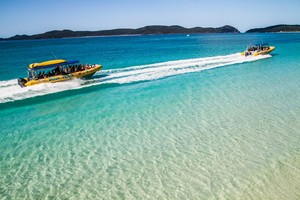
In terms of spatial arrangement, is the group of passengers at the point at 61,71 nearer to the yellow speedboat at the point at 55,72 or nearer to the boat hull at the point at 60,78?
the yellow speedboat at the point at 55,72

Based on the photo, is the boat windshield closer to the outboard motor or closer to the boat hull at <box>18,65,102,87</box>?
the boat hull at <box>18,65,102,87</box>

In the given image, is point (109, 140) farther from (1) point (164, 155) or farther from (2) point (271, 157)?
(2) point (271, 157)

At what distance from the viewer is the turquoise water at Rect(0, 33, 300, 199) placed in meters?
7.96

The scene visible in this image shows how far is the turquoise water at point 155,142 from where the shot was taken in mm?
7957

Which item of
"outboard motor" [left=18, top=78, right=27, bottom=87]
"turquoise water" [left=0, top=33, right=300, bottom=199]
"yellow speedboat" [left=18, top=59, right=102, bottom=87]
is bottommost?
"turquoise water" [left=0, top=33, right=300, bottom=199]

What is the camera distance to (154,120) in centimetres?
1347

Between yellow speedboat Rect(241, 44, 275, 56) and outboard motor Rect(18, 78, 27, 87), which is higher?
yellow speedboat Rect(241, 44, 275, 56)

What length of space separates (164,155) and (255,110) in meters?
6.70

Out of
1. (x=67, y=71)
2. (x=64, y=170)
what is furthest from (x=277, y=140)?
(x=67, y=71)

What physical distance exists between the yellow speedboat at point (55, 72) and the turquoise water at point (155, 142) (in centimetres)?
206

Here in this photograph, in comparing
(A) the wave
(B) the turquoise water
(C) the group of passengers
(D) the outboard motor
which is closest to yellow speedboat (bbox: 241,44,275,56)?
(A) the wave

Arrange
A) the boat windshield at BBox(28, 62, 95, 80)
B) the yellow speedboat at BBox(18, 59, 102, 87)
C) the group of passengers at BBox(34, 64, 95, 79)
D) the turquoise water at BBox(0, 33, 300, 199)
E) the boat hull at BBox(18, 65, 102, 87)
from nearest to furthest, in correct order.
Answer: the turquoise water at BBox(0, 33, 300, 199), the boat hull at BBox(18, 65, 102, 87), the yellow speedboat at BBox(18, 59, 102, 87), the boat windshield at BBox(28, 62, 95, 80), the group of passengers at BBox(34, 64, 95, 79)

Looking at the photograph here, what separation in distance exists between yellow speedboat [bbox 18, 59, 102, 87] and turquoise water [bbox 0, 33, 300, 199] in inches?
81.2

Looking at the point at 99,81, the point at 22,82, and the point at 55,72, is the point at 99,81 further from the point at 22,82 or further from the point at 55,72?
the point at 22,82
